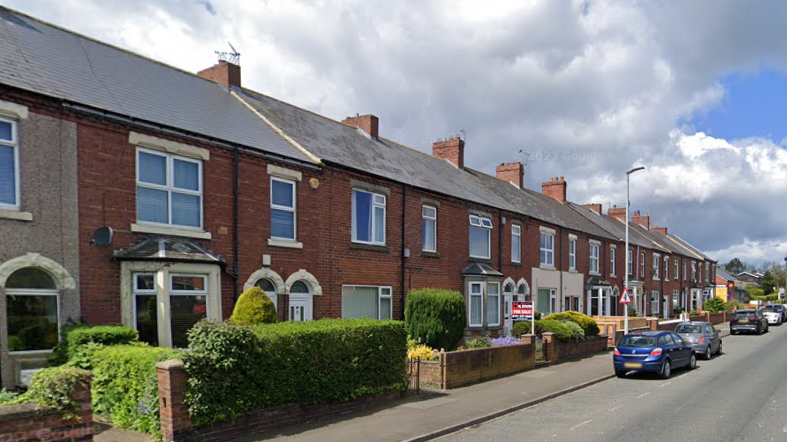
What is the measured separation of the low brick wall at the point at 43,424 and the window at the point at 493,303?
57.1 ft

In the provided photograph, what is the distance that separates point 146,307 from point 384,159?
1111cm

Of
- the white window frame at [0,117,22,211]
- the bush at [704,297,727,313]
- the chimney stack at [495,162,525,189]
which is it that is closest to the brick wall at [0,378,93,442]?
the white window frame at [0,117,22,211]

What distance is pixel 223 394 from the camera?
861cm

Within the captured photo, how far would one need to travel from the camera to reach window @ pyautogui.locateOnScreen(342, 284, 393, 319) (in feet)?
55.4

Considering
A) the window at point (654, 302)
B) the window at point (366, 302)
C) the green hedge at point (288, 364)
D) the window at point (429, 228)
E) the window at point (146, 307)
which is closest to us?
the green hedge at point (288, 364)

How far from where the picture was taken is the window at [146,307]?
1159cm

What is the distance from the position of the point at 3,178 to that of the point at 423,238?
13.1m

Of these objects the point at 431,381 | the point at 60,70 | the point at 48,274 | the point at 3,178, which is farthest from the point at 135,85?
the point at 431,381

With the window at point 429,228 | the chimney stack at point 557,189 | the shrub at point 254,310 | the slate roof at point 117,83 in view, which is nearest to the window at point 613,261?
the chimney stack at point 557,189

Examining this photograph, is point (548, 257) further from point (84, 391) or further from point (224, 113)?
point (84, 391)

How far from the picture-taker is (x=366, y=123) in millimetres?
23078

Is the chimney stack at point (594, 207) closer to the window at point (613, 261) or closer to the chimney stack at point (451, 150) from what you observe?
the window at point (613, 261)

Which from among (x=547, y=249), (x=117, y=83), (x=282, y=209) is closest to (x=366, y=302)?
(x=282, y=209)

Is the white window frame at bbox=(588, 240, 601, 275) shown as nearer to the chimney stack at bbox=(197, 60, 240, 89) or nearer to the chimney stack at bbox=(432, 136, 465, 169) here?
the chimney stack at bbox=(432, 136, 465, 169)
